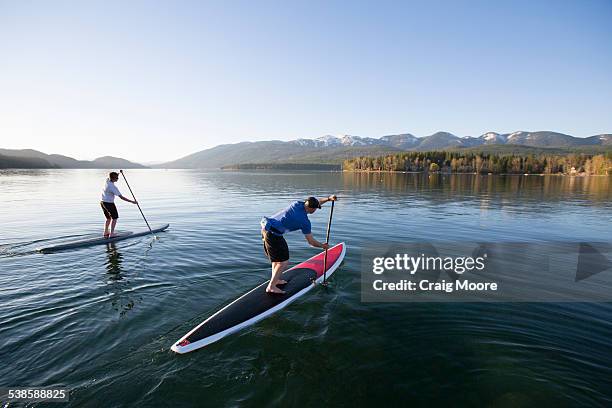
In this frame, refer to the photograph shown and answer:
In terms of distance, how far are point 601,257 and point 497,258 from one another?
5672mm

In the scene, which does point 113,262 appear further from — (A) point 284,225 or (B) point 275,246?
(A) point 284,225

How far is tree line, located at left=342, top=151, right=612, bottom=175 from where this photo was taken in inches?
5659

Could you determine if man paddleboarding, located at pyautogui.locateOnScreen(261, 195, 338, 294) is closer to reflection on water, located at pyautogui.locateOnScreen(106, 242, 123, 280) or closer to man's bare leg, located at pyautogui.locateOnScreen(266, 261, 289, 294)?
man's bare leg, located at pyautogui.locateOnScreen(266, 261, 289, 294)

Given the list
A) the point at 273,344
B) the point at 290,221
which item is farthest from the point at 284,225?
the point at 273,344

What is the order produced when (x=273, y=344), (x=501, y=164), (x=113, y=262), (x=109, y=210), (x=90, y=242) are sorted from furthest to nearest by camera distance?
(x=501, y=164)
(x=109, y=210)
(x=90, y=242)
(x=113, y=262)
(x=273, y=344)

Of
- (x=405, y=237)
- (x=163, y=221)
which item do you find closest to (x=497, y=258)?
(x=405, y=237)

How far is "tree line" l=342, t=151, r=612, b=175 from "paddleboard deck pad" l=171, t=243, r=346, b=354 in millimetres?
177819

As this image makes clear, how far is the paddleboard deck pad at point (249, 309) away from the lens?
7.00 m

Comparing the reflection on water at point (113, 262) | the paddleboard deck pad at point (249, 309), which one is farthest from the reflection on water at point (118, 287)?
the paddleboard deck pad at point (249, 309)

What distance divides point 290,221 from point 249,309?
8.97 feet

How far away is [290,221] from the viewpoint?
873 cm

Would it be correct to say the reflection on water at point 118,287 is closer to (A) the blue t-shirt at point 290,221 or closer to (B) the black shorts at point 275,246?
(B) the black shorts at point 275,246

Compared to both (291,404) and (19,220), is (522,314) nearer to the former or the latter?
(291,404)

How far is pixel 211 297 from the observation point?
977 cm
